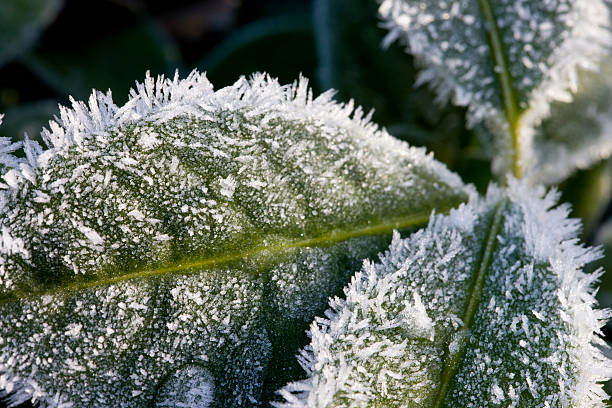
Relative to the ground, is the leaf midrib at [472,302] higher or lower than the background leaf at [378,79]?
lower

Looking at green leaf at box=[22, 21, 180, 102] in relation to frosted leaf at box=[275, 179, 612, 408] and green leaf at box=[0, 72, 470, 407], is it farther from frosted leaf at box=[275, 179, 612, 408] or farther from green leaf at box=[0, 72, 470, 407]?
frosted leaf at box=[275, 179, 612, 408]

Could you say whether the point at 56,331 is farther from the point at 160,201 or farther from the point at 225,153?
the point at 225,153

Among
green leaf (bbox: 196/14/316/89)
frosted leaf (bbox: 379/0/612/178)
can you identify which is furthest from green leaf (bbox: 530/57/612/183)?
green leaf (bbox: 196/14/316/89)

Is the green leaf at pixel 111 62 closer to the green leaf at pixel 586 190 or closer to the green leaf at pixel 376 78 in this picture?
the green leaf at pixel 376 78

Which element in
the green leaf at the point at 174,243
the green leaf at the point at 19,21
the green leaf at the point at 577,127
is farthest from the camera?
the green leaf at the point at 19,21

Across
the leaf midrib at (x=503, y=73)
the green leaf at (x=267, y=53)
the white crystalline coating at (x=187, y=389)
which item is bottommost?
the white crystalline coating at (x=187, y=389)

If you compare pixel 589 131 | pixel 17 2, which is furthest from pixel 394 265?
pixel 17 2

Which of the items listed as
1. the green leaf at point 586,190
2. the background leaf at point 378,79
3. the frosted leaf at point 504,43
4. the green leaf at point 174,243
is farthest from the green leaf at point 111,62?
the green leaf at point 586,190

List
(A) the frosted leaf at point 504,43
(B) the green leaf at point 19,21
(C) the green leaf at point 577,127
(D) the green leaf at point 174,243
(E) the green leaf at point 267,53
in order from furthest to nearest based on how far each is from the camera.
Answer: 1. (E) the green leaf at point 267,53
2. (B) the green leaf at point 19,21
3. (C) the green leaf at point 577,127
4. (A) the frosted leaf at point 504,43
5. (D) the green leaf at point 174,243
